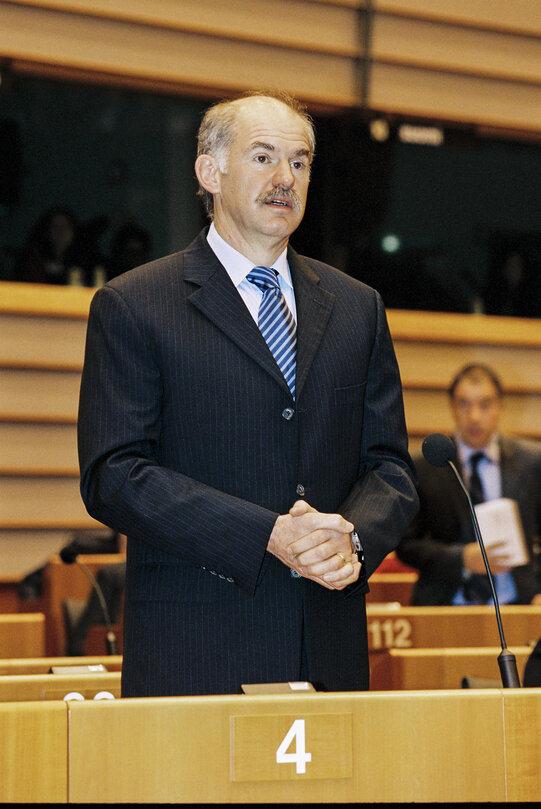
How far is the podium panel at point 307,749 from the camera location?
1.30 metres

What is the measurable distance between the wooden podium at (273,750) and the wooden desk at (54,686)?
1.91 ft

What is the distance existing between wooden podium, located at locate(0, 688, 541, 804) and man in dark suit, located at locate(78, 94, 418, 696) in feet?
1.38

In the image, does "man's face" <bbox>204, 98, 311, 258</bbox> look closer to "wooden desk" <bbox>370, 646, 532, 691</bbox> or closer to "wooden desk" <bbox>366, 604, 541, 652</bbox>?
"wooden desk" <bbox>370, 646, 532, 691</bbox>

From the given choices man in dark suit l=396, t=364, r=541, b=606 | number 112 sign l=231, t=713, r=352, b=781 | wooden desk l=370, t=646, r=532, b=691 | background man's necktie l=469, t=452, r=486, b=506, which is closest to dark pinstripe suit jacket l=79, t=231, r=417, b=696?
number 112 sign l=231, t=713, r=352, b=781

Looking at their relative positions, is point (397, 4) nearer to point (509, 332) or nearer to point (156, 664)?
point (509, 332)

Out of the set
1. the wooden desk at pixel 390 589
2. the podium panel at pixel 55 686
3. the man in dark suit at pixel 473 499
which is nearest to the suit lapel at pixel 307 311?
the podium panel at pixel 55 686

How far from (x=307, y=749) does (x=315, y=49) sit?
19.6ft

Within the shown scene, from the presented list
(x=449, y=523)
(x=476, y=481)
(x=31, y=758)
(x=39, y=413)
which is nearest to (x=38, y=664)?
(x=31, y=758)

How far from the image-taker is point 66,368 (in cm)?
644

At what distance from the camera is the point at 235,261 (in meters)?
2.04

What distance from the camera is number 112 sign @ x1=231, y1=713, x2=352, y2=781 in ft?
4.32

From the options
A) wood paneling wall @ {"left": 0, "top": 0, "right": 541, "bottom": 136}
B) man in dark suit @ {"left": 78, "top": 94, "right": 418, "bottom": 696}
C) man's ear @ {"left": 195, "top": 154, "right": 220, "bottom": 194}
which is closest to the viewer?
man in dark suit @ {"left": 78, "top": 94, "right": 418, "bottom": 696}

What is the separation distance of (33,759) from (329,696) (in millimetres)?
373

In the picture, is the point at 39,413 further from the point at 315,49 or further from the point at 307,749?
the point at 307,749
